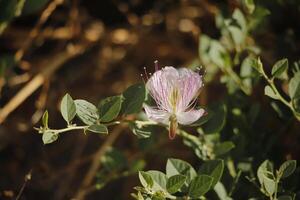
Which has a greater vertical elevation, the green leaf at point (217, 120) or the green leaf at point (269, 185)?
the green leaf at point (217, 120)

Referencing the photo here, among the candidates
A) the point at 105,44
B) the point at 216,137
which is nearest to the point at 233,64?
the point at 216,137

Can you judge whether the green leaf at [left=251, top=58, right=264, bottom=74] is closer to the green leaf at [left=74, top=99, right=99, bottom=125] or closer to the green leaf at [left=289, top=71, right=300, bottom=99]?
the green leaf at [left=289, top=71, right=300, bottom=99]

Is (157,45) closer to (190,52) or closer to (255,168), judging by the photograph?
(190,52)

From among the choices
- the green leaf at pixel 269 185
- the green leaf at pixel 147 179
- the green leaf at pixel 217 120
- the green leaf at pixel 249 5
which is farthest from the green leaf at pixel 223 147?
the green leaf at pixel 249 5

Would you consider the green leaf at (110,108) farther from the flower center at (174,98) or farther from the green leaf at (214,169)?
the green leaf at (214,169)

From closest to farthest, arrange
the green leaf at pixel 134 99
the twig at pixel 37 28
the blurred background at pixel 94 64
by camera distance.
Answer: the green leaf at pixel 134 99 → the blurred background at pixel 94 64 → the twig at pixel 37 28

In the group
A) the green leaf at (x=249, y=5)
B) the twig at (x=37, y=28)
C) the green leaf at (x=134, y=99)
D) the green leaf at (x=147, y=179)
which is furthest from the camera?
the twig at (x=37, y=28)

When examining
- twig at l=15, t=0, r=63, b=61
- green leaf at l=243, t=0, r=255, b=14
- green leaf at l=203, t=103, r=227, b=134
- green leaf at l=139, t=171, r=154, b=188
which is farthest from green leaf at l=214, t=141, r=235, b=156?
twig at l=15, t=0, r=63, b=61
